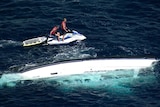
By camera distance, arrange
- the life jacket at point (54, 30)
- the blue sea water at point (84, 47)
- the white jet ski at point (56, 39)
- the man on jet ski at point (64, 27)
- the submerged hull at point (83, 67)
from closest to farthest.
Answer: the blue sea water at point (84, 47) → the submerged hull at point (83, 67) → the white jet ski at point (56, 39) → the life jacket at point (54, 30) → the man on jet ski at point (64, 27)

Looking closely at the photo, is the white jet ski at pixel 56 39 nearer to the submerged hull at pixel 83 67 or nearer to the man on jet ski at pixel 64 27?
the man on jet ski at pixel 64 27

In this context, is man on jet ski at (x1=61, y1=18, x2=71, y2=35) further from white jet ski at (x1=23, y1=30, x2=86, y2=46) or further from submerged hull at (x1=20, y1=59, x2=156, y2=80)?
submerged hull at (x1=20, y1=59, x2=156, y2=80)

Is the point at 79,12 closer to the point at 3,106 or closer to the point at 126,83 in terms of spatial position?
the point at 126,83

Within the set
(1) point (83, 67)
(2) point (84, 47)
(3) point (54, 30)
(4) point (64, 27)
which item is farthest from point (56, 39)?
(1) point (83, 67)

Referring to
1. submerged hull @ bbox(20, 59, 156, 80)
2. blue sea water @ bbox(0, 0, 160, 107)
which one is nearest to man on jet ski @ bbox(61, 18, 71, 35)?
blue sea water @ bbox(0, 0, 160, 107)

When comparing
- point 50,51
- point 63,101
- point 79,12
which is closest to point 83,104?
point 63,101

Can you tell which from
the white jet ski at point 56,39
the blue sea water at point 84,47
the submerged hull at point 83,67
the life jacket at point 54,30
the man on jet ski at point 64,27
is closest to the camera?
the blue sea water at point 84,47

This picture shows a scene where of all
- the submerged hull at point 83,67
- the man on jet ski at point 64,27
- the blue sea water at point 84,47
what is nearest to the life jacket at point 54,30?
the man on jet ski at point 64,27
